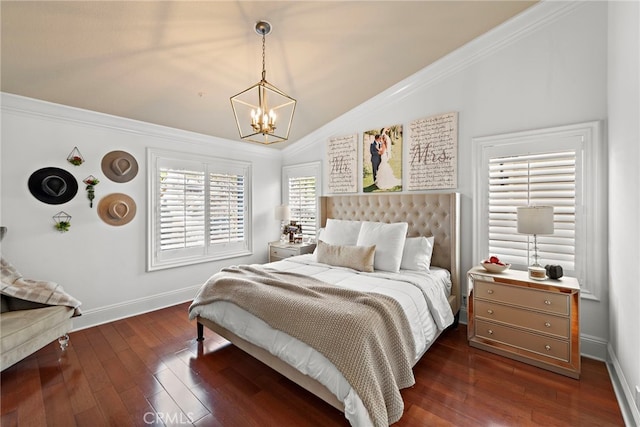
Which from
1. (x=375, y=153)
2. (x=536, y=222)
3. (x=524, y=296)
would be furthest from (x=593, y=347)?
(x=375, y=153)

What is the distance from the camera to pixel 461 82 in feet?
10.5

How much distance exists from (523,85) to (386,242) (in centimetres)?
210

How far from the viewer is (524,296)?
2420 mm

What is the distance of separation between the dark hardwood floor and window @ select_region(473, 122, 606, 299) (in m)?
0.93

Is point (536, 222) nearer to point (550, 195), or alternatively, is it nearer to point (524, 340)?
point (550, 195)

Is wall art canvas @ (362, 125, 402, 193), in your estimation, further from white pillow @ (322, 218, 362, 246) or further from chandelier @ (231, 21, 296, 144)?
chandelier @ (231, 21, 296, 144)

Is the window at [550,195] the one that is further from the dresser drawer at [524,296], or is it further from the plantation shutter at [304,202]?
the plantation shutter at [304,202]

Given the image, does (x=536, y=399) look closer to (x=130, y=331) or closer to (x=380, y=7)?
(x=380, y=7)

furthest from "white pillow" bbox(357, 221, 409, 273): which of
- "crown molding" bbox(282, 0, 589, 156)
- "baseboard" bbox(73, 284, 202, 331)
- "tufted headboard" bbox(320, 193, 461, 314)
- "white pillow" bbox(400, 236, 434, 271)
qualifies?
"baseboard" bbox(73, 284, 202, 331)

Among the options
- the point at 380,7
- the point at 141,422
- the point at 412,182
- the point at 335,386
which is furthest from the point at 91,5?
the point at 412,182

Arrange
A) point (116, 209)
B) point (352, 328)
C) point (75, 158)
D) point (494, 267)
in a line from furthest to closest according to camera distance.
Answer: point (116, 209), point (75, 158), point (494, 267), point (352, 328)

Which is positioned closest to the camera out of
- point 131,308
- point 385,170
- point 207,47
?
point 207,47

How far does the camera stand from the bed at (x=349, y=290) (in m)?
1.70

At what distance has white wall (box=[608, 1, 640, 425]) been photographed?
171 cm
